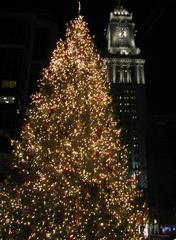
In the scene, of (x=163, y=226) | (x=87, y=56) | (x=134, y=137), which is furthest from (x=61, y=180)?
(x=134, y=137)

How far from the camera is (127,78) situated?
3639 inches

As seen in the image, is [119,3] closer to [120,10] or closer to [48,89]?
[120,10]

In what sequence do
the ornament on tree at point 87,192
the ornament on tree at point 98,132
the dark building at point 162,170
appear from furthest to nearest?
the dark building at point 162,170 → the ornament on tree at point 98,132 → the ornament on tree at point 87,192

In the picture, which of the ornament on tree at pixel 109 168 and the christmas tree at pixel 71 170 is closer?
the christmas tree at pixel 71 170

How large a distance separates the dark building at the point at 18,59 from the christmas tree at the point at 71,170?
36416mm

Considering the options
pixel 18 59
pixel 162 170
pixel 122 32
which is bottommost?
pixel 162 170

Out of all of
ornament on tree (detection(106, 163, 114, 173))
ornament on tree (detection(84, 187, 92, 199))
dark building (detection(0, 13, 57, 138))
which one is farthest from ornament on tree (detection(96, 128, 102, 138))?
dark building (detection(0, 13, 57, 138))

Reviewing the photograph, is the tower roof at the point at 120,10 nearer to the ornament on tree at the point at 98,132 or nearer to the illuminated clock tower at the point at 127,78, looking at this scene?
the illuminated clock tower at the point at 127,78

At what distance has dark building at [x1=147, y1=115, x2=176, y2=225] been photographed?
53.6m

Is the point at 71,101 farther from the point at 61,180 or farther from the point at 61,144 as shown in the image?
the point at 61,180

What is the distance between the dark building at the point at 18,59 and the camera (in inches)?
2143

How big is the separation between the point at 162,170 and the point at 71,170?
48223 mm

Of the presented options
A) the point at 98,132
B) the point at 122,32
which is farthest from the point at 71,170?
the point at 122,32

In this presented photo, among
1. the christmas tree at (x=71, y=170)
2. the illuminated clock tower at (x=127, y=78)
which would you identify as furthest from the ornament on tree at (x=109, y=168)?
the illuminated clock tower at (x=127, y=78)
